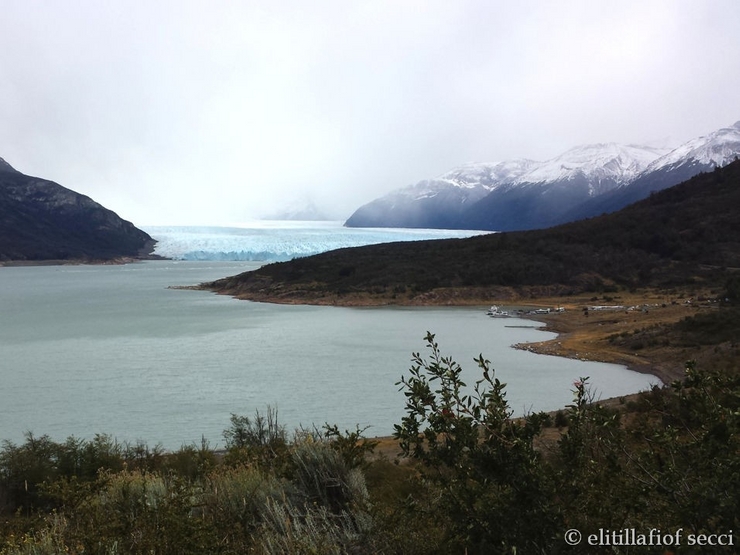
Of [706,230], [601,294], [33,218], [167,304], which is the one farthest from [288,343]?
[33,218]

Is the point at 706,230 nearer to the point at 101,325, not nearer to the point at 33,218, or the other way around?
the point at 101,325

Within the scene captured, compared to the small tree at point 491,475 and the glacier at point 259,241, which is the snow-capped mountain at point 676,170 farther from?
the small tree at point 491,475

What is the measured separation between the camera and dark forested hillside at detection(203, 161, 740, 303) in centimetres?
5116

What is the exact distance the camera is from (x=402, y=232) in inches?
3920

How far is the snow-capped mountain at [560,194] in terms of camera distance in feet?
500

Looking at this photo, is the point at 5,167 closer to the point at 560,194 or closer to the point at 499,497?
the point at 560,194

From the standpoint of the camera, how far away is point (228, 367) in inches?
957

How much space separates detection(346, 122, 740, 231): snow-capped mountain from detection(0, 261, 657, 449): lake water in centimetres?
12095

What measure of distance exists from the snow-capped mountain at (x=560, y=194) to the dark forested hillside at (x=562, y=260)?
A: 93278mm

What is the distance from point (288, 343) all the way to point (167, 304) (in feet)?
84.9

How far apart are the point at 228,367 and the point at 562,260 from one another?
3946cm

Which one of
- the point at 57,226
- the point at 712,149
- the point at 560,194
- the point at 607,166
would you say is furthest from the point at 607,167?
the point at 57,226

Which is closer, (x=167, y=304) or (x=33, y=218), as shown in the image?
(x=167, y=304)

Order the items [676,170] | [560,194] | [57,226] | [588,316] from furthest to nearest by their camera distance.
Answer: [560,194] → [676,170] → [57,226] → [588,316]
